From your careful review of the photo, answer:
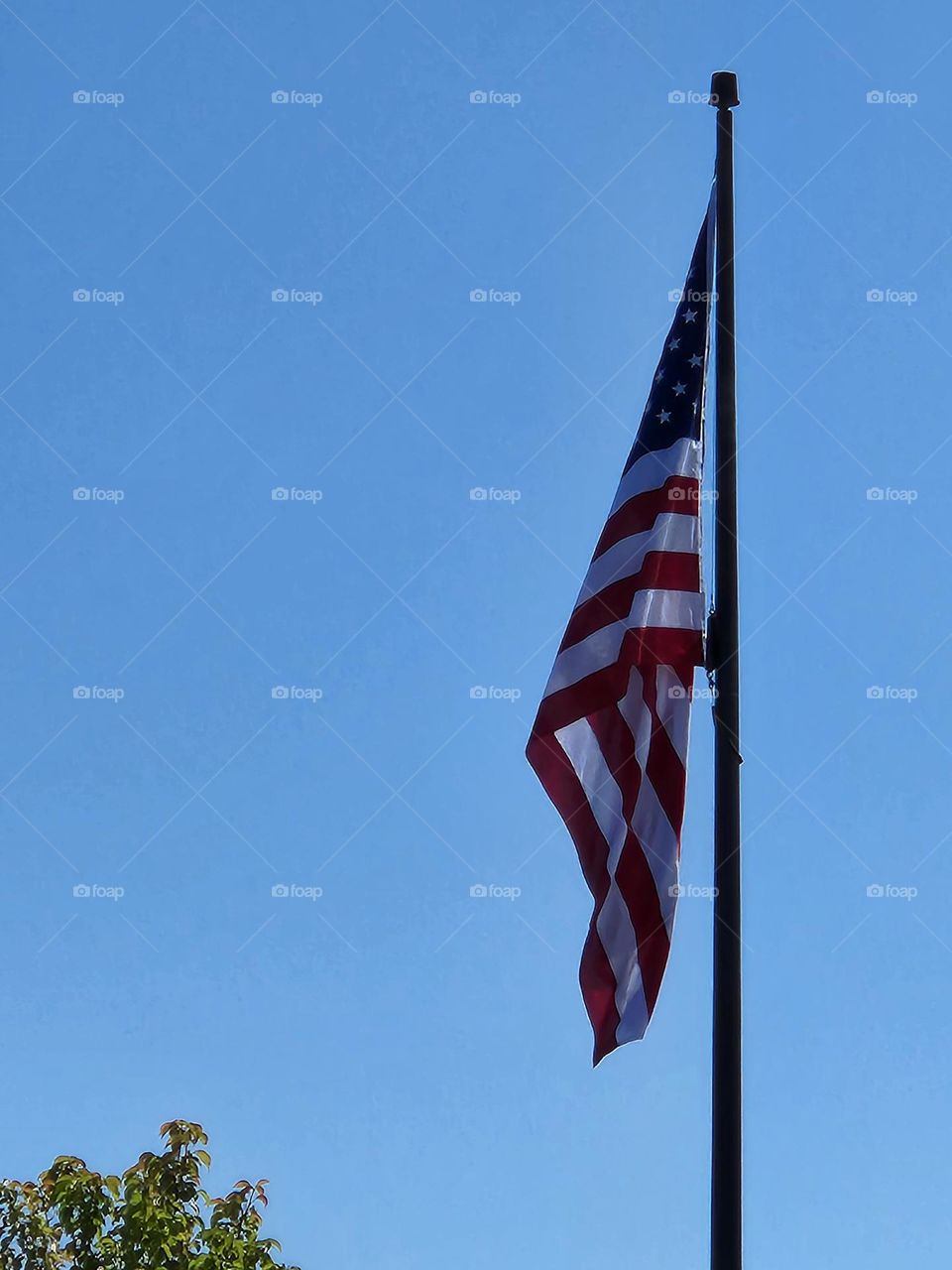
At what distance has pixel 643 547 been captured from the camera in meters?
7.14

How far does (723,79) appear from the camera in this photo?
7531mm

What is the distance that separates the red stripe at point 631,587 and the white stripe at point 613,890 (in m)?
0.47

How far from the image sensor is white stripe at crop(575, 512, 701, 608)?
278 inches

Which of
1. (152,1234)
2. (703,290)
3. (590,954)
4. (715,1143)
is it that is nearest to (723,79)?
(703,290)

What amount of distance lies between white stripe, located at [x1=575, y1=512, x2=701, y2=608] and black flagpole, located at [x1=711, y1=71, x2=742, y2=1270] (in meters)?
0.20

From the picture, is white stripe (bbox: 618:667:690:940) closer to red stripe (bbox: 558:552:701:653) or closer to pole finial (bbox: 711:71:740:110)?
red stripe (bbox: 558:552:701:653)

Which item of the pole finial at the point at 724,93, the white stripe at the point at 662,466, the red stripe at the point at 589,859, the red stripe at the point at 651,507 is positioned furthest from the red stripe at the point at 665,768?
the pole finial at the point at 724,93

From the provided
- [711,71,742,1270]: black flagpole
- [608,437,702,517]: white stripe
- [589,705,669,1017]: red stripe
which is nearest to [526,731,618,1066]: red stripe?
[589,705,669,1017]: red stripe

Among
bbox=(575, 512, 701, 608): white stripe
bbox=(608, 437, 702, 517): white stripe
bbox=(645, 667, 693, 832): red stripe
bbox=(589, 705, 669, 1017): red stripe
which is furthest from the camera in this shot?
bbox=(608, 437, 702, 517): white stripe

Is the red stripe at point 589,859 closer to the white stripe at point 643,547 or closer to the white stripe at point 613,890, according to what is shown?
the white stripe at point 613,890

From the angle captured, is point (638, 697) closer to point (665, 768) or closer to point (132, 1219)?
point (665, 768)

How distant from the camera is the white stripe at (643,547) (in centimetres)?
706

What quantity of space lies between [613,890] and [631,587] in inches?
57.2

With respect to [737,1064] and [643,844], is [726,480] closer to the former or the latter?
[643,844]
